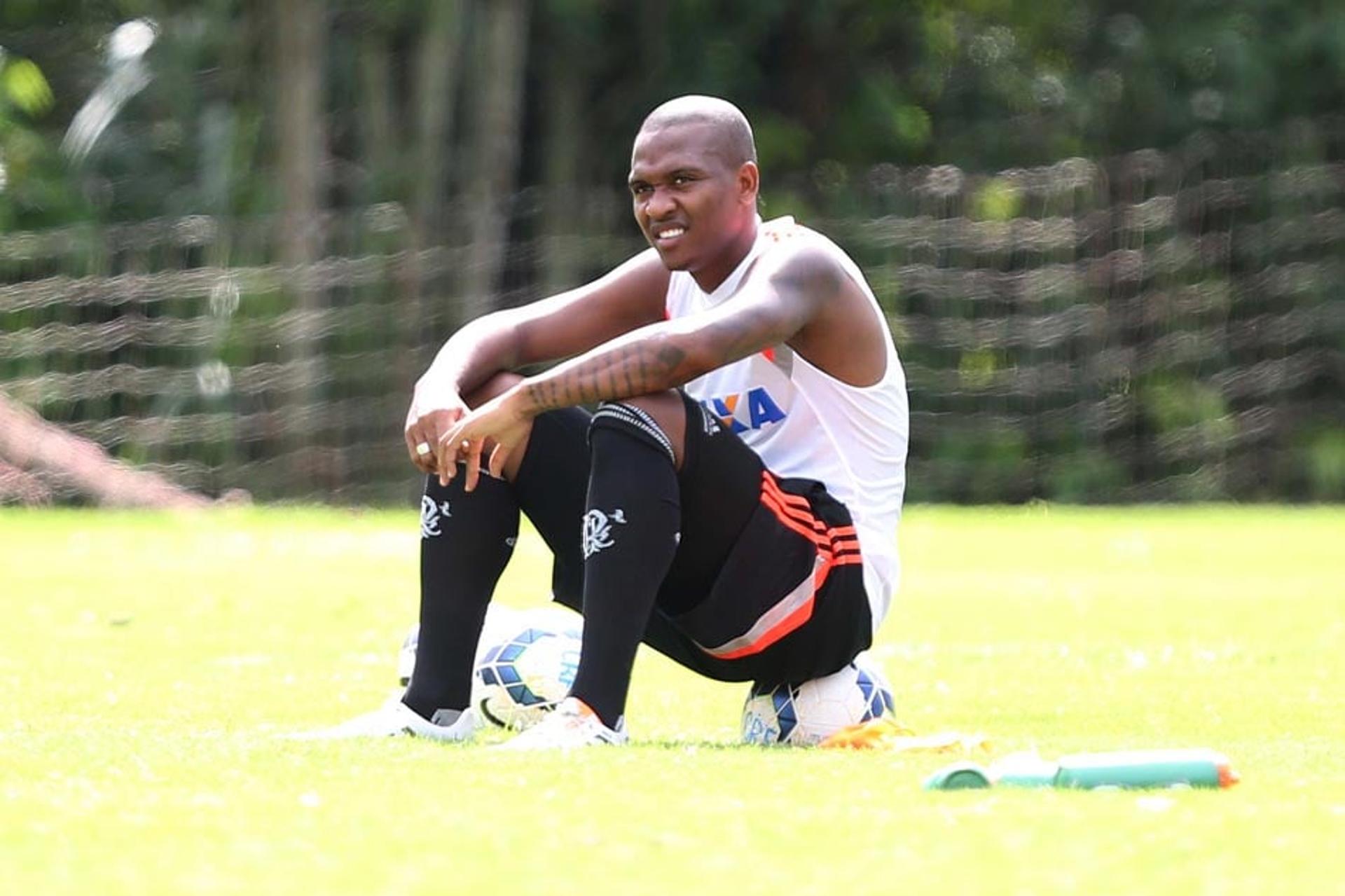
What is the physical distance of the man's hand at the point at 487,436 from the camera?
4469mm

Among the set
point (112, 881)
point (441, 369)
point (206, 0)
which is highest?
point (206, 0)

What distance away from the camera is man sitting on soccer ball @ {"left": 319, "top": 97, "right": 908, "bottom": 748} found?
4344 millimetres

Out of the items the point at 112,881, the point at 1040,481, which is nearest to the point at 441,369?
the point at 112,881

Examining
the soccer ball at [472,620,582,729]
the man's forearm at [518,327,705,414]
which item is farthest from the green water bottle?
the soccer ball at [472,620,582,729]

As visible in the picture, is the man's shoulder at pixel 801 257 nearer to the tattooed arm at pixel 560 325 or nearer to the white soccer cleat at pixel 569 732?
the tattooed arm at pixel 560 325

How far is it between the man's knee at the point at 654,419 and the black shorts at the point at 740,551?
3 centimetres

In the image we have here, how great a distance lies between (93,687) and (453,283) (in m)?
10.2

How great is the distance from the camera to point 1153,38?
1764 cm

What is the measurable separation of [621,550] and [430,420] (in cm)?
56

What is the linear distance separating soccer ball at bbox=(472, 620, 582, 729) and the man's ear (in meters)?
0.95

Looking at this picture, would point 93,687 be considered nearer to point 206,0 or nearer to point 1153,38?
point 206,0

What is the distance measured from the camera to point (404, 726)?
456cm

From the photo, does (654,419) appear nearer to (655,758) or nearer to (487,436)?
(487,436)

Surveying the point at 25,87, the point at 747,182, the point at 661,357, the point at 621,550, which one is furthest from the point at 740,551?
the point at 25,87
